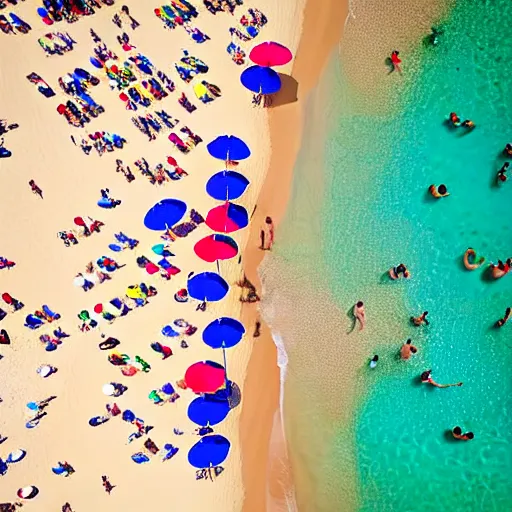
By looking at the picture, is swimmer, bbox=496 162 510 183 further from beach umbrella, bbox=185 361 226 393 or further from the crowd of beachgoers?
beach umbrella, bbox=185 361 226 393

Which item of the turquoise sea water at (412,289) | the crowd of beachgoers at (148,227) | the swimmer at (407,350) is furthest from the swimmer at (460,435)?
the crowd of beachgoers at (148,227)

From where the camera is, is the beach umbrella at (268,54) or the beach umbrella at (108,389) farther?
the beach umbrella at (268,54)

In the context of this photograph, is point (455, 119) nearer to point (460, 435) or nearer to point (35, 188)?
point (460, 435)

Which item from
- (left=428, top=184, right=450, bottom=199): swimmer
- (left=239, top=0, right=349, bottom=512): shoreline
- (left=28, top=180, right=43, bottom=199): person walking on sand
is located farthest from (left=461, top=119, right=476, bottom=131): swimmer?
(left=28, top=180, right=43, bottom=199): person walking on sand

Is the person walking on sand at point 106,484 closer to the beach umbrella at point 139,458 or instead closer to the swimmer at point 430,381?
the beach umbrella at point 139,458

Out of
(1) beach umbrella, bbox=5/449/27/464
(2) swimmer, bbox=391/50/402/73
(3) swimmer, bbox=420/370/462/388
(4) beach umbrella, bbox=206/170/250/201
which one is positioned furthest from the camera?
(2) swimmer, bbox=391/50/402/73

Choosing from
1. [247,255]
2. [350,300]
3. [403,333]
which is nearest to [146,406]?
[247,255]
